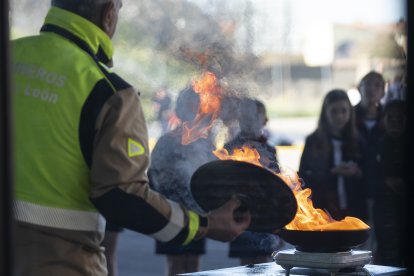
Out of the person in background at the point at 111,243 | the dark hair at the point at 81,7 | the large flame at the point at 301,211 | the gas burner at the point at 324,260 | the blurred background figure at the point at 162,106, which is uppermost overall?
the dark hair at the point at 81,7

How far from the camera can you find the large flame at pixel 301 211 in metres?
3.27

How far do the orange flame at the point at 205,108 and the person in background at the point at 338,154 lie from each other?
1.85m

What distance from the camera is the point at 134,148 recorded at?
2.61 m

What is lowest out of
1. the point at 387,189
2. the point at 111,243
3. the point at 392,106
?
the point at 111,243

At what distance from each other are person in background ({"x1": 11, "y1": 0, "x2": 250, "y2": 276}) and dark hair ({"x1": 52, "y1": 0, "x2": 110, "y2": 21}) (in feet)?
0.41

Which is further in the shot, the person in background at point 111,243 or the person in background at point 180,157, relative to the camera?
the person in background at point 111,243

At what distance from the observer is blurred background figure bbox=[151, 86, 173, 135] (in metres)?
3.84

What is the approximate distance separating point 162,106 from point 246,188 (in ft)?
3.25

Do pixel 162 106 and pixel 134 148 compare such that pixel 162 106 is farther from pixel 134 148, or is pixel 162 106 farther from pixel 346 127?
pixel 346 127

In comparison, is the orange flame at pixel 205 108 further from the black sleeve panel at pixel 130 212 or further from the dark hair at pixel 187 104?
the black sleeve panel at pixel 130 212

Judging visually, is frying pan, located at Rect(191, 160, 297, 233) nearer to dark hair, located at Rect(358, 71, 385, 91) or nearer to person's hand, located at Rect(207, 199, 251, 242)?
person's hand, located at Rect(207, 199, 251, 242)

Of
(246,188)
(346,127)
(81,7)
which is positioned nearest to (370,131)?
(346,127)

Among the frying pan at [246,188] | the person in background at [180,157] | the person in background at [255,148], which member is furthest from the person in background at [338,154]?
the frying pan at [246,188]

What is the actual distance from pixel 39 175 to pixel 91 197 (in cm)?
18
